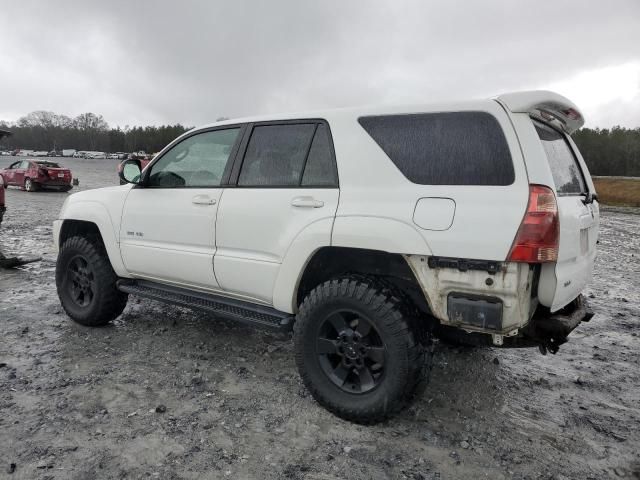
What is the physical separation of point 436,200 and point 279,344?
2.21m

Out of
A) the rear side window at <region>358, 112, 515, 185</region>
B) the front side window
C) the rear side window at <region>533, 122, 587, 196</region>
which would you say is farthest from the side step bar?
the rear side window at <region>533, 122, 587, 196</region>

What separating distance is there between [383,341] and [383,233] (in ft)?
2.06

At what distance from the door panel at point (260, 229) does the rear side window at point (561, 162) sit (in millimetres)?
1283

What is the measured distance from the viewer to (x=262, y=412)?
2.97 m

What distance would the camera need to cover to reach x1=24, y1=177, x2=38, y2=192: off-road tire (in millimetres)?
20634

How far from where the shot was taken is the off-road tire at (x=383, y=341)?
2631mm

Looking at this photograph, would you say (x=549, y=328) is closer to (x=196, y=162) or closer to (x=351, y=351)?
(x=351, y=351)

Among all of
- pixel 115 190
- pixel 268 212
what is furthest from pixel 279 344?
pixel 115 190

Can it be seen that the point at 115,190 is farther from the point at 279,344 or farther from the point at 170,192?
the point at 279,344

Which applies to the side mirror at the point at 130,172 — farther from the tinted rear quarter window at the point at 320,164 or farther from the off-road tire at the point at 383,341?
the off-road tire at the point at 383,341

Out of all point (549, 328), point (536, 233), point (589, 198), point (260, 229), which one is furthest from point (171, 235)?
point (589, 198)

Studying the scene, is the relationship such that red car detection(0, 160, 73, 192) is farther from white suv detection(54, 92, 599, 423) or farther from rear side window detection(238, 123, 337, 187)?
rear side window detection(238, 123, 337, 187)

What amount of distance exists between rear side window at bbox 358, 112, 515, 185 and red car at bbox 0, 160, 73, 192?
21.6 meters

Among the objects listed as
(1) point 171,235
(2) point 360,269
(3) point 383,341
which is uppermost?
(1) point 171,235
